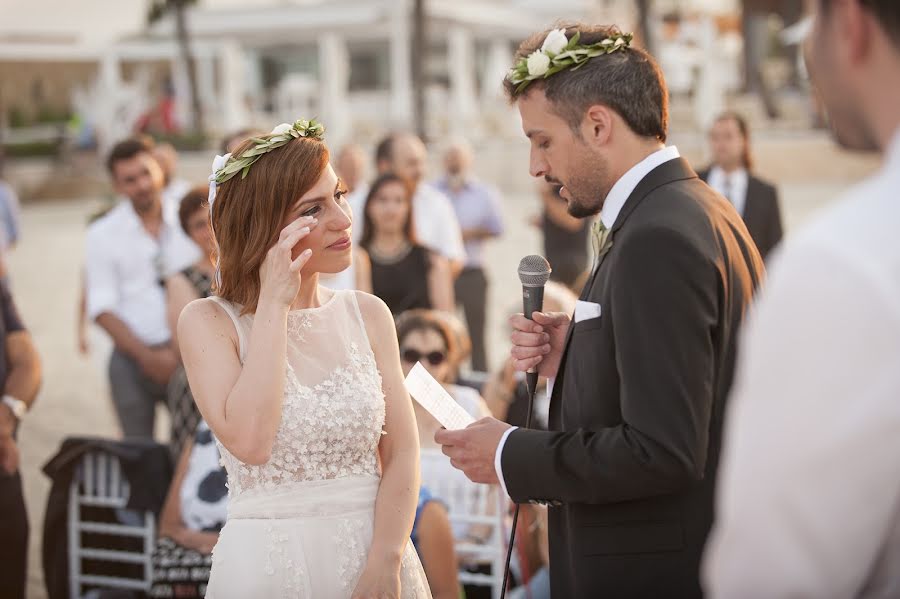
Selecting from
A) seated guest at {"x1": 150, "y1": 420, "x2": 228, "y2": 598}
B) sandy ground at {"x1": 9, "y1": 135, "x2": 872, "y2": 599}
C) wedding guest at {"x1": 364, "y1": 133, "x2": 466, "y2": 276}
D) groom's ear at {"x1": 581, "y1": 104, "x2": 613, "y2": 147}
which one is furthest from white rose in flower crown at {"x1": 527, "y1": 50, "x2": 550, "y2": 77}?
wedding guest at {"x1": 364, "y1": 133, "x2": 466, "y2": 276}

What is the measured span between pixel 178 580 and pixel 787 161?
21555mm

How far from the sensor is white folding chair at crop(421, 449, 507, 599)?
4.54m

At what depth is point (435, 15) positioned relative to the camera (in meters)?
33.8

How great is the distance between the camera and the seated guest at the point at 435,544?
3857 mm

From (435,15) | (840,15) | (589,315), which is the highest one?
(435,15)

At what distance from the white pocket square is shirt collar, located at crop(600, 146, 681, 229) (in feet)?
0.73

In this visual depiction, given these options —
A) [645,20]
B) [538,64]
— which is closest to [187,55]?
[645,20]

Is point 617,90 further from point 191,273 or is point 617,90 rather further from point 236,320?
point 191,273

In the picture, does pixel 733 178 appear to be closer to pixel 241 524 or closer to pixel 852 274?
pixel 241 524

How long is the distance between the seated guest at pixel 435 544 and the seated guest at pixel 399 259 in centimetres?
293

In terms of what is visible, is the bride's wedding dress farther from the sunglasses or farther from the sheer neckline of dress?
the sunglasses

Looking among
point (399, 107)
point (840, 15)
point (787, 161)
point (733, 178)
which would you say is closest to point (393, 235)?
point (733, 178)

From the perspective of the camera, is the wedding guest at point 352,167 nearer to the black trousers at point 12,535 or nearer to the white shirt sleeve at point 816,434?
the black trousers at point 12,535

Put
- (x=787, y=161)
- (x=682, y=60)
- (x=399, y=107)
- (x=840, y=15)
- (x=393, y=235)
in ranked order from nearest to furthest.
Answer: (x=840, y=15)
(x=393, y=235)
(x=787, y=161)
(x=682, y=60)
(x=399, y=107)
